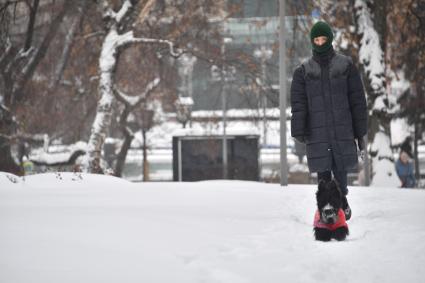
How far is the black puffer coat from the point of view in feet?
18.0

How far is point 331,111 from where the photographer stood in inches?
216

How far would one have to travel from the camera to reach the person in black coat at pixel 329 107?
5477mm

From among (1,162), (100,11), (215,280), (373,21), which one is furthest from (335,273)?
(100,11)

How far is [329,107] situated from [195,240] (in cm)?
167

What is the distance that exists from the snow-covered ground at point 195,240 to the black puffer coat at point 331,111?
2.55 ft

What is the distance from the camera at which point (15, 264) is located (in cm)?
400

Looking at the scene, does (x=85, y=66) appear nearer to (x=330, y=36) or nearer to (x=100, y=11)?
(x=100, y=11)

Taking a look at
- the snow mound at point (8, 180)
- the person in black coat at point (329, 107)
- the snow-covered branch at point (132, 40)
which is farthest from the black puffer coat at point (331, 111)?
the snow-covered branch at point (132, 40)

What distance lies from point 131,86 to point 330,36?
61.1 ft

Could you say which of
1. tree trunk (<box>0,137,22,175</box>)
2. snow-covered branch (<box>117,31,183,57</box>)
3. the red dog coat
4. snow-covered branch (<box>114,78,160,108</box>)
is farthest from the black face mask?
snow-covered branch (<box>114,78,160,108</box>)

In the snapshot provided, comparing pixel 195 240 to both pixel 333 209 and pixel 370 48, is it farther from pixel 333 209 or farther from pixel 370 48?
pixel 370 48

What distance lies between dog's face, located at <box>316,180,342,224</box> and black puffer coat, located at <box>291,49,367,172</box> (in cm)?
16

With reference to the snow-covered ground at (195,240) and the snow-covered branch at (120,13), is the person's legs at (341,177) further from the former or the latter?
the snow-covered branch at (120,13)

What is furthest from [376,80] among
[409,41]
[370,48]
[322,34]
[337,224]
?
[337,224]
